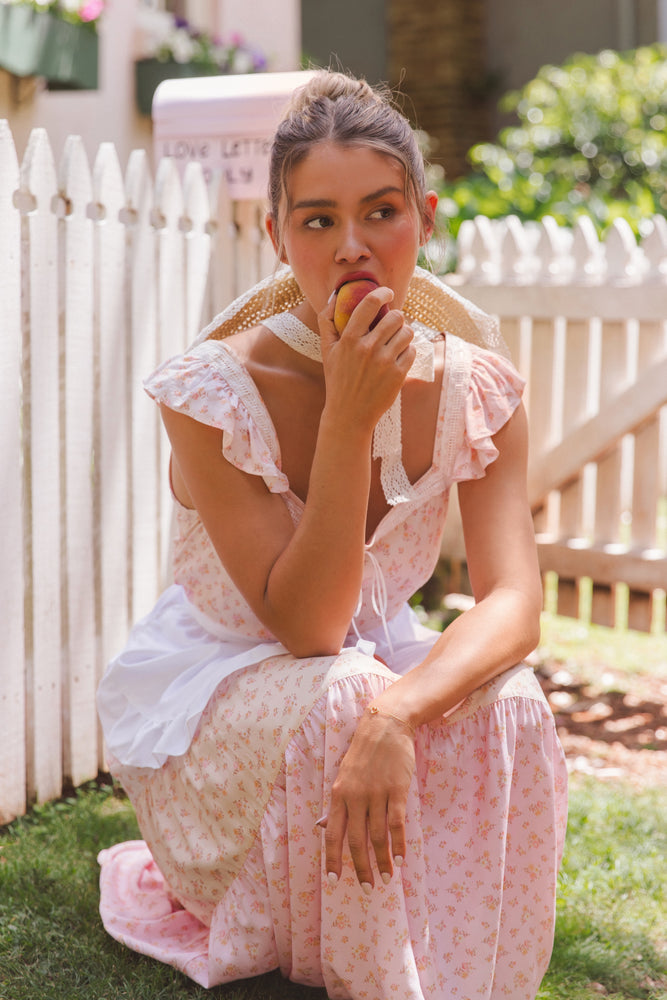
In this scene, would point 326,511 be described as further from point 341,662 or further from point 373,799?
point 373,799

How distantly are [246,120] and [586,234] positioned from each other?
1.50 meters

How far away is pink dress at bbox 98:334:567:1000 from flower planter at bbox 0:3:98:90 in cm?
340

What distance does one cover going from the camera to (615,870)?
2777mm

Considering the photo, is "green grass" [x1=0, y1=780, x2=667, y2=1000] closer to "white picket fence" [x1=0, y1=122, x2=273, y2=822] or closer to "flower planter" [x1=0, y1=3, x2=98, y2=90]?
"white picket fence" [x1=0, y1=122, x2=273, y2=822]

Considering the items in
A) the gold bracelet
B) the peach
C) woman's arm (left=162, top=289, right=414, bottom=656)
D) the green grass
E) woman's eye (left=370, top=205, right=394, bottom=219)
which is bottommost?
the green grass

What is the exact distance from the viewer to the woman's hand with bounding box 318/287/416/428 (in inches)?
77.6

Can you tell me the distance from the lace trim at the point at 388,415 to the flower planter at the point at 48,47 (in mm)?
3301

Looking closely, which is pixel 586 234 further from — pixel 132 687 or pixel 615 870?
pixel 132 687

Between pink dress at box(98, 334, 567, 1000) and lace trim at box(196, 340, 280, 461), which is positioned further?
lace trim at box(196, 340, 280, 461)

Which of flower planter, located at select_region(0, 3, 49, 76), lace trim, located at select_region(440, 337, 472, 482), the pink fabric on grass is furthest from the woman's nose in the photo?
flower planter, located at select_region(0, 3, 49, 76)

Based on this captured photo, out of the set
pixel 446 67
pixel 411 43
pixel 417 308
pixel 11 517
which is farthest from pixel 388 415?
pixel 411 43

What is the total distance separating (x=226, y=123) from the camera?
11.7ft

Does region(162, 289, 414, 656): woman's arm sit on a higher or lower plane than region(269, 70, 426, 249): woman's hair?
lower

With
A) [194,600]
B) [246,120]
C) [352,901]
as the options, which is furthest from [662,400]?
[352,901]
